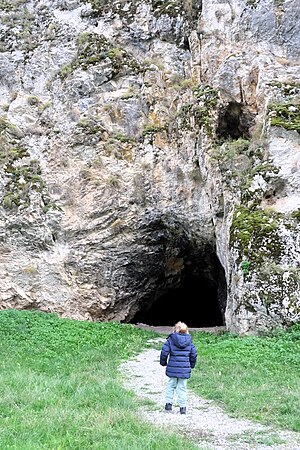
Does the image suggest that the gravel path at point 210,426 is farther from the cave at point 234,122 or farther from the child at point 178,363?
the cave at point 234,122

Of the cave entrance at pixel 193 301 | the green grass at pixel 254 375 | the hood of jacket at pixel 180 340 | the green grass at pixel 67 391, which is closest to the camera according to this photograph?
the green grass at pixel 67 391

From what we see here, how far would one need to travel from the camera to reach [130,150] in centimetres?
1916

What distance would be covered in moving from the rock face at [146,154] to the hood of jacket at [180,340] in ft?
23.0

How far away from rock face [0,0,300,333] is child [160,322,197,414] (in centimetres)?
704

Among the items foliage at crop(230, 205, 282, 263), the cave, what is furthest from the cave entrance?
foliage at crop(230, 205, 282, 263)

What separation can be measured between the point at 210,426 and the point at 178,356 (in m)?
1.19

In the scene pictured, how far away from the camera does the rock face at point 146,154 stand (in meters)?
16.6

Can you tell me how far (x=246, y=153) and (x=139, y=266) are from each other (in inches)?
233

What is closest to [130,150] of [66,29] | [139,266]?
[139,266]

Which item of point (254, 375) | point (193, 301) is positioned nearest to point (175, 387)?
point (254, 375)

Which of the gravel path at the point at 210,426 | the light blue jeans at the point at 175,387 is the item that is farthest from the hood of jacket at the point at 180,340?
the gravel path at the point at 210,426

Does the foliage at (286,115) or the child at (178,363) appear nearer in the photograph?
the child at (178,363)

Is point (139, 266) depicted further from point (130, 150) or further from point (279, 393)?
point (279, 393)

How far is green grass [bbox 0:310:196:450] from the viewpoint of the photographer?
18.3 feet
